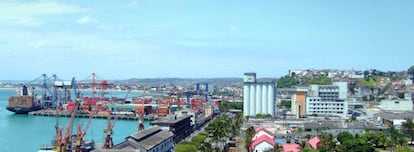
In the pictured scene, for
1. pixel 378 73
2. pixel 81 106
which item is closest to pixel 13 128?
pixel 81 106

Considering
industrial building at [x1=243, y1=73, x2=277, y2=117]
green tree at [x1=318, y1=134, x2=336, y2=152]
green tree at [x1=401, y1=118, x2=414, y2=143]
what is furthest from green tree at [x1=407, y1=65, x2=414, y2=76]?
green tree at [x1=318, y1=134, x2=336, y2=152]

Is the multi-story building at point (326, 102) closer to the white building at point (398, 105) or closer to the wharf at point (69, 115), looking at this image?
the white building at point (398, 105)

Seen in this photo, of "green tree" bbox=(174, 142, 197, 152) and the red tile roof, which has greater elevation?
"green tree" bbox=(174, 142, 197, 152)

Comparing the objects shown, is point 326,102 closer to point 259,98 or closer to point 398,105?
point 259,98

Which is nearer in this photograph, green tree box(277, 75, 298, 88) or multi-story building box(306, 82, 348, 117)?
multi-story building box(306, 82, 348, 117)

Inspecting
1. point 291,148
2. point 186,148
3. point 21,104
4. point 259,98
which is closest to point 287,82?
point 259,98

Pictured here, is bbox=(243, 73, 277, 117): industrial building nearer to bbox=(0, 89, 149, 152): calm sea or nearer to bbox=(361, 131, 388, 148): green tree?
bbox=(0, 89, 149, 152): calm sea
